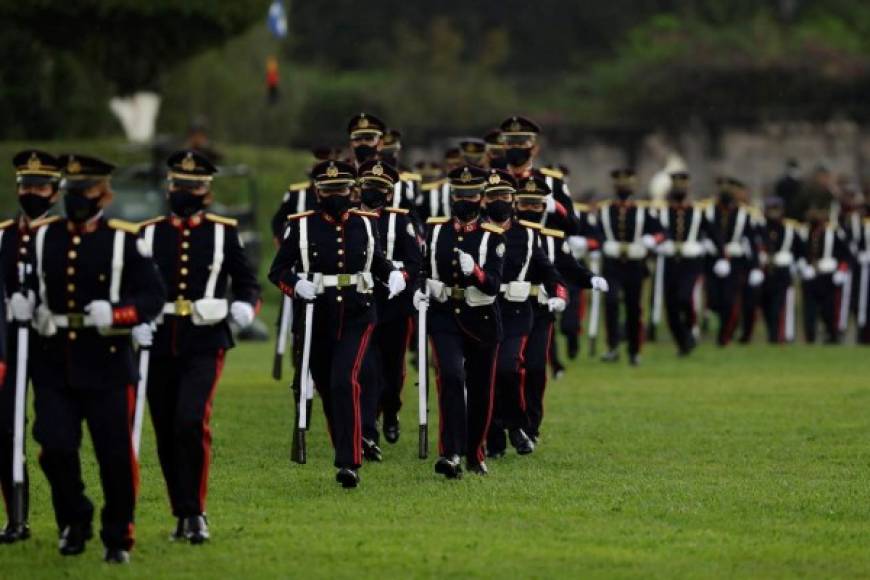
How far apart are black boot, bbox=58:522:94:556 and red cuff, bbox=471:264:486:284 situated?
157 inches

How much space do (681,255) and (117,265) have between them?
17.2 m

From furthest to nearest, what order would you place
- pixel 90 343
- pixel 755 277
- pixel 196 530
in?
pixel 755 277 → pixel 196 530 → pixel 90 343

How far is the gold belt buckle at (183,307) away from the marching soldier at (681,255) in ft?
52.8

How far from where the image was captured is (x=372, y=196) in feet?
57.5

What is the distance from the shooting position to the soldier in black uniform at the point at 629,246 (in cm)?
2778

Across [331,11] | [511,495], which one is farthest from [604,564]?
[331,11]

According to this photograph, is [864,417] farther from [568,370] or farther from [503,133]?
[568,370]

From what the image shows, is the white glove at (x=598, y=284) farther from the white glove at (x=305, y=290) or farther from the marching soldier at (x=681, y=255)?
the marching soldier at (x=681, y=255)

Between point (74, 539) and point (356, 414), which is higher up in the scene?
point (356, 414)

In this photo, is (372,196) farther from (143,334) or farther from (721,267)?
(721,267)

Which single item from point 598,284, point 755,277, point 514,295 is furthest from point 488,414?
point 755,277

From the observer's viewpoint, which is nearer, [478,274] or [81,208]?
[81,208]

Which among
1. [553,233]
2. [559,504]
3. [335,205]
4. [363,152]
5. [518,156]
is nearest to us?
[559,504]

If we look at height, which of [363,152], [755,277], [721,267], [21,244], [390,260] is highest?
[363,152]
